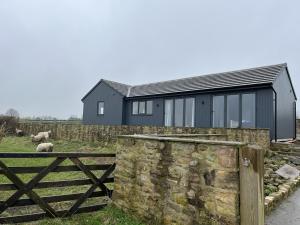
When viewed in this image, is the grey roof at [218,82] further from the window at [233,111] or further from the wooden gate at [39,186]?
the wooden gate at [39,186]

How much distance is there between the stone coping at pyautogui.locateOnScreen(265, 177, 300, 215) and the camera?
17.5ft

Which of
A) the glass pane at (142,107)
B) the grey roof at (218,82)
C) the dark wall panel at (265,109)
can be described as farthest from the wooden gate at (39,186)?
the glass pane at (142,107)

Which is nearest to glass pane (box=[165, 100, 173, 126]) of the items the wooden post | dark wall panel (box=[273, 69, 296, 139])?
dark wall panel (box=[273, 69, 296, 139])

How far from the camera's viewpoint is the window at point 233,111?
49.0ft

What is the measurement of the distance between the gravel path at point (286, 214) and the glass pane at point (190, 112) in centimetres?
1096

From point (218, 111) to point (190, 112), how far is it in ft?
6.91

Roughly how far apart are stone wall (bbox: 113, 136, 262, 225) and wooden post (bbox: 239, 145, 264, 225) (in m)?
0.07

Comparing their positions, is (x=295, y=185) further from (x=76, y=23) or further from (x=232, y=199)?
(x=76, y=23)

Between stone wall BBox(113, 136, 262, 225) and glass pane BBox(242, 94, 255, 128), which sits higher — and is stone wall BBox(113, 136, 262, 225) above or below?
below

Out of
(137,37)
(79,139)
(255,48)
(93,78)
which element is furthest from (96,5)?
(93,78)

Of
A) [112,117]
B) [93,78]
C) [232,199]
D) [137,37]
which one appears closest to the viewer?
[232,199]

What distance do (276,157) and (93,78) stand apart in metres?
52.8

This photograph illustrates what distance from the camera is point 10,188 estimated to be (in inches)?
191

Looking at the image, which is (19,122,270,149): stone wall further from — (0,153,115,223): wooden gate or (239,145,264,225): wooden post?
(239,145,264,225): wooden post
